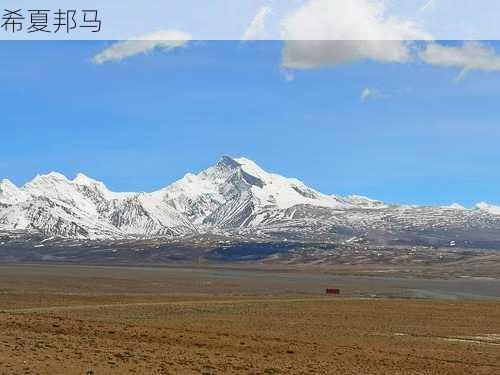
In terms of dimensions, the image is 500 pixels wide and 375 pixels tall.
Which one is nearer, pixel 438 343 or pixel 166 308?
pixel 438 343

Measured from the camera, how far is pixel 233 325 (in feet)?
167

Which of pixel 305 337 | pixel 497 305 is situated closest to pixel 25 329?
pixel 305 337

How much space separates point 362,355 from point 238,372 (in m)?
8.47

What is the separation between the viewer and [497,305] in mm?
79750

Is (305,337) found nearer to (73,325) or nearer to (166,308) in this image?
(73,325)

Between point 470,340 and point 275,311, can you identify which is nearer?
point 470,340

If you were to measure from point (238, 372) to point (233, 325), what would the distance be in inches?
839

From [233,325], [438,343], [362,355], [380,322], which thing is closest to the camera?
[362,355]

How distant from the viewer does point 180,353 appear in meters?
33.2

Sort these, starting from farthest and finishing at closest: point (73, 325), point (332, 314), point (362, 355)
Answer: point (332, 314)
point (73, 325)
point (362, 355)

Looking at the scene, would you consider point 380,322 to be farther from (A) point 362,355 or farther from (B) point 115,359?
(B) point 115,359

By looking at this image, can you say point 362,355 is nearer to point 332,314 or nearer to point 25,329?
point 25,329

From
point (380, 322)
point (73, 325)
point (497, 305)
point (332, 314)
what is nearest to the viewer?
point (73, 325)

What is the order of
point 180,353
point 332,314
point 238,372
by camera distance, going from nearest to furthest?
point 238,372 < point 180,353 < point 332,314
